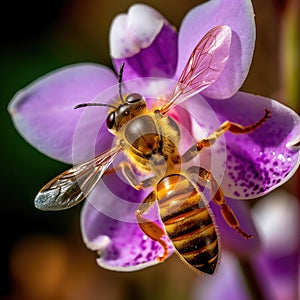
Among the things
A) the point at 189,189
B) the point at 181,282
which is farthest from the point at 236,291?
the point at 189,189

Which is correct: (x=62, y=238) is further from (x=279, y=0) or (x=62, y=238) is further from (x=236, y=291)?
(x=279, y=0)

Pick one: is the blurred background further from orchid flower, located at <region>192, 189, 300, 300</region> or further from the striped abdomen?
the striped abdomen

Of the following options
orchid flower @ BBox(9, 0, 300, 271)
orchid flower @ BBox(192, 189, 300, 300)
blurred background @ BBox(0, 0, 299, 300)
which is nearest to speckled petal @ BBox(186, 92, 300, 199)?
orchid flower @ BBox(9, 0, 300, 271)

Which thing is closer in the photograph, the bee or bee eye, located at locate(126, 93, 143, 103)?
the bee

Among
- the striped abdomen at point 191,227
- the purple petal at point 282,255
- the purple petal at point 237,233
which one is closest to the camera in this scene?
the striped abdomen at point 191,227

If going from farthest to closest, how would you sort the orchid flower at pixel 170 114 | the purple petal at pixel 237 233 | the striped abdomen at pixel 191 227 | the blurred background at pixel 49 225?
the blurred background at pixel 49 225 → the purple petal at pixel 237 233 → the orchid flower at pixel 170 114 → the striped abdomen at pixel 191 227

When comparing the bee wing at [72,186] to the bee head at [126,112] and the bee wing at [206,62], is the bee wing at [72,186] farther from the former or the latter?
the bee wing at [206,62]

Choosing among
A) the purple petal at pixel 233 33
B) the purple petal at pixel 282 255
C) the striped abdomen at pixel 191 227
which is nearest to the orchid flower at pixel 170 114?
the purple petal at pixel 233 33
